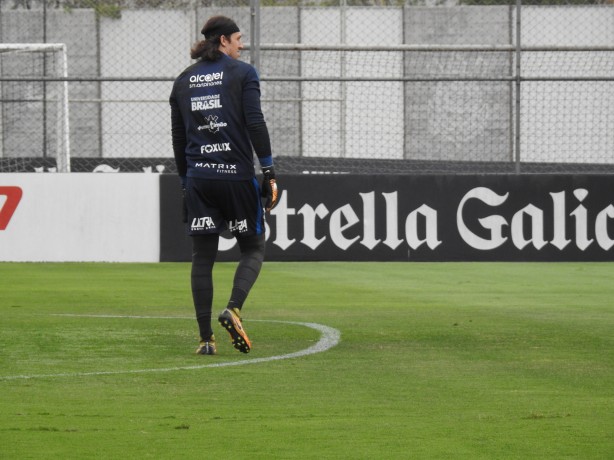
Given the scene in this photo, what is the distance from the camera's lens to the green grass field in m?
4.71

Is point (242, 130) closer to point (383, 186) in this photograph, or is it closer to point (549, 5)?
point (383, 186)

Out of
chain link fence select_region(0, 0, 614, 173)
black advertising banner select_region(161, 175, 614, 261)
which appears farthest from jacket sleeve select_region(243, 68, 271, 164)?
chain link fence select_region(0, 0, 614, 173)

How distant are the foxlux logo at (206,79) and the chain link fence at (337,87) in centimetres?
1249

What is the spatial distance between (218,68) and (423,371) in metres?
2.08

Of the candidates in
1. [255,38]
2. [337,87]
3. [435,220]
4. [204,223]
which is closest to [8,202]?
[255,38]

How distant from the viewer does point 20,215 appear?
50.2ft

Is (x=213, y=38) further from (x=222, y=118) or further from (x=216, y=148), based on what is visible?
(x=216, y=148)

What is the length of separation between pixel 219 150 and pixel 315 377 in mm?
1728

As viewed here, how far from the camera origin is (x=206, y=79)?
297 inches

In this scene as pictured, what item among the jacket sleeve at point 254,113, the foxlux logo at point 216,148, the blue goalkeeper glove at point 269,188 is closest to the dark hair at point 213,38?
the jacket sleeve at point 254,113

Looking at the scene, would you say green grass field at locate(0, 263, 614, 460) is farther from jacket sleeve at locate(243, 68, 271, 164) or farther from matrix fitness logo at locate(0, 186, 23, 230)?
matrix fitness logo at locate(0, 186, 23, 230)

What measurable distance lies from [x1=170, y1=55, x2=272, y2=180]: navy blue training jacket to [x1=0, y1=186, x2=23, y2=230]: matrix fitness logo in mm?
7979

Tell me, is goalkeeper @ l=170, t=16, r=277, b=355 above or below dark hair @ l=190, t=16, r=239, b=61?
below

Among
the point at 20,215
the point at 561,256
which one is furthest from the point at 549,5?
the point at 20,215
